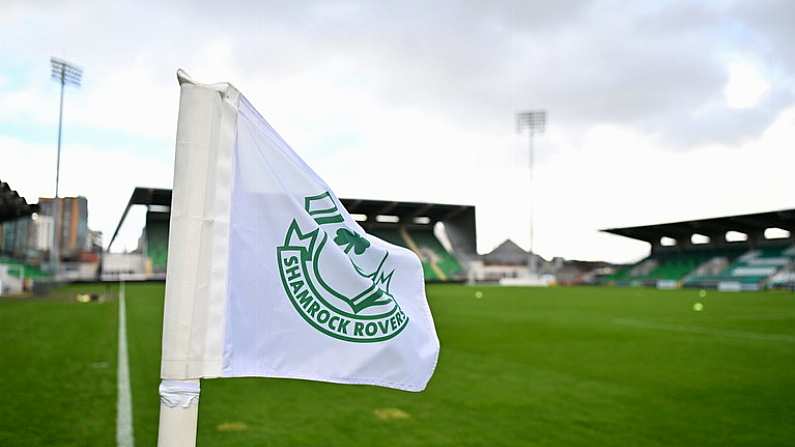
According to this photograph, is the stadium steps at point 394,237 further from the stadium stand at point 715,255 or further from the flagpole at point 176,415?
the flagpole at point 176,415

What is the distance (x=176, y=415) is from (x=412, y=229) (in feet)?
211

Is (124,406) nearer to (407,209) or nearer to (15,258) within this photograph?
(15,258)

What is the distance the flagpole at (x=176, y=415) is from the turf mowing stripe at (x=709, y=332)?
1336 centimetres

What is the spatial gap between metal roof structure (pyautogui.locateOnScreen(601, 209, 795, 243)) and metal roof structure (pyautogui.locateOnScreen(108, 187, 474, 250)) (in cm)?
1519

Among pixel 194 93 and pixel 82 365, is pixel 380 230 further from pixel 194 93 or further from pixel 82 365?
pixel 194 93

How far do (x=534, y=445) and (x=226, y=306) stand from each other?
372 centimetres

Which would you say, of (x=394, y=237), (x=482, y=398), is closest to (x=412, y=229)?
(x=394, y=237)

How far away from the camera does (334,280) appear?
2143mm

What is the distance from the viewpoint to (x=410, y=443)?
16.6 feet

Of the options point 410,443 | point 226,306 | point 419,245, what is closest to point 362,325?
point 226,306

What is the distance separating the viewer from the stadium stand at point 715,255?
151ft

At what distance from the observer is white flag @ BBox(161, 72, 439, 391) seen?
72.4 inches

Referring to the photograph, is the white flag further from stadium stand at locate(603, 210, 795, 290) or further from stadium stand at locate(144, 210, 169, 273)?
stadium stand at locate(144, 210, 169, 273)

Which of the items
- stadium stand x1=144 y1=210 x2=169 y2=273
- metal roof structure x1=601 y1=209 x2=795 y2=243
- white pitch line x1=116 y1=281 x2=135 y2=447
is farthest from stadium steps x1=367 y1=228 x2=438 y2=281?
white pitch line x1=116 y1=281 x2=135 y2=447
